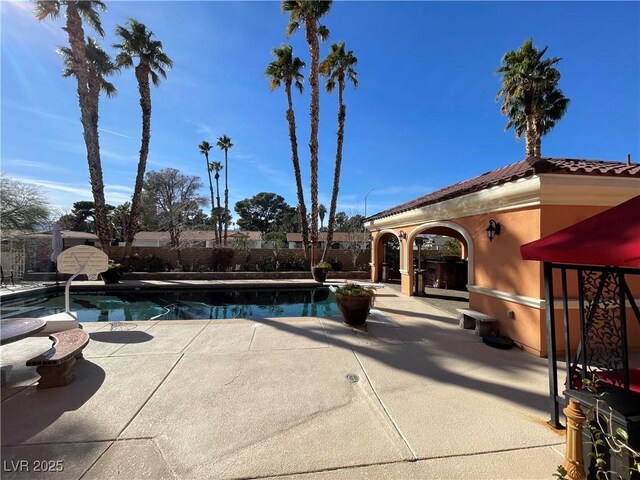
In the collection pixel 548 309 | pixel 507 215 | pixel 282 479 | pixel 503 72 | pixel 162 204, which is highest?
pixel 503 72

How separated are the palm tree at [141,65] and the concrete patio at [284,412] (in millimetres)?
12533

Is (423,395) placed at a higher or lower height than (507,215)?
lower

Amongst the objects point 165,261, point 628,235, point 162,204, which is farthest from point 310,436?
point 162,204

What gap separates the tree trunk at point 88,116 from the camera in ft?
45.8

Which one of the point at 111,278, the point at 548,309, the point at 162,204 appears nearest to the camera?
the point at 548,309

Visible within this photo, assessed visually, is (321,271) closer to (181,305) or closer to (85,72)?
(181,305)

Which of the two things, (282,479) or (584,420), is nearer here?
(584,420)

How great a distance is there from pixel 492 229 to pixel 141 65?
65.1 feet

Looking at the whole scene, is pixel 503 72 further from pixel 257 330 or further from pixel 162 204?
pixel 162 204

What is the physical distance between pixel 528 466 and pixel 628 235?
215 cm

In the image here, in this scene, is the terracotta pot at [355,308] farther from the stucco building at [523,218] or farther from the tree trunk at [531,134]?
the tree trunk at [531,134]

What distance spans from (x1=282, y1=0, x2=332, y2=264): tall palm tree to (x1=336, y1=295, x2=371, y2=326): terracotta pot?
1024cm

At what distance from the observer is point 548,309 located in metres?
3.26

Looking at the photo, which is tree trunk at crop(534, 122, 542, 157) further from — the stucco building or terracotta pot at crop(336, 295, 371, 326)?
terracotta pot at crop(336, 295, 371, 326)
